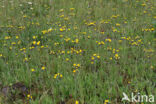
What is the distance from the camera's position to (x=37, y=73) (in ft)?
9.93

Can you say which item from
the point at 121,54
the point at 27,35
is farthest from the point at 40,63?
the point at 121,54

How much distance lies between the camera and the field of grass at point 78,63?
251 centimetres

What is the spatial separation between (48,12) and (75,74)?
351 cm

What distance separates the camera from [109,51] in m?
3.27

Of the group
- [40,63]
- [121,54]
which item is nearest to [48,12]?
[40,63]

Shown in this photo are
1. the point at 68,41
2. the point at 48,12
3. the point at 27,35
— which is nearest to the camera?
the point at 68,41

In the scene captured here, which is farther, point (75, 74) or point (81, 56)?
point (81, 56)

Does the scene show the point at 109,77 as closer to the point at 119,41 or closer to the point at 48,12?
the point at 119,41

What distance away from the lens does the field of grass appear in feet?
8.24

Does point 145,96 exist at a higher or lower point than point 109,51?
lower

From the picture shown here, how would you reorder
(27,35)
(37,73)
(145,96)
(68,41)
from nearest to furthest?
(145,96) → (37,73) → (68,41) → (27,35)

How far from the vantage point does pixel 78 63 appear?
3.14m

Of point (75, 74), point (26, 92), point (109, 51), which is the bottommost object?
point (26, 92)

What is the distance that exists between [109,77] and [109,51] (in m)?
0.64
